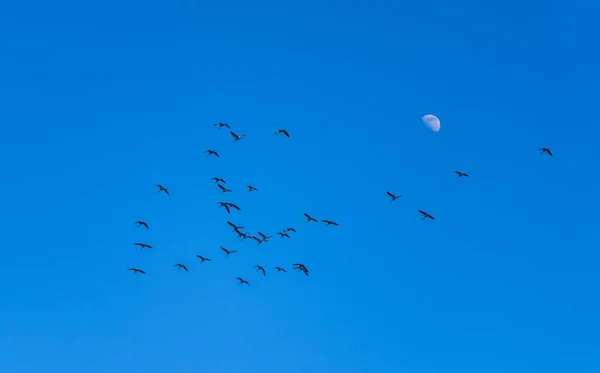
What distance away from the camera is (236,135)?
114m

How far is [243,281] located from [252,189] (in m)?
18.5

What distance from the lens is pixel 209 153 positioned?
124 meters

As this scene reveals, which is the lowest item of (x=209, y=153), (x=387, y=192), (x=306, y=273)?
(x=306, y=273)

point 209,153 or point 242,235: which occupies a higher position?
point 209,153

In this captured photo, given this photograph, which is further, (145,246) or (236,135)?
(145,246)

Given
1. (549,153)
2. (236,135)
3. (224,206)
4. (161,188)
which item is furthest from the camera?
(161,188)

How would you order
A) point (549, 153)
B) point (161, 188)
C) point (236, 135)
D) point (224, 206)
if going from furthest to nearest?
point (161, 188) → point (224, 206) → point (236, 135) → point (549, 153)

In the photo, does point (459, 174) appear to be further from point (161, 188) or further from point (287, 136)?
point (161, 188)

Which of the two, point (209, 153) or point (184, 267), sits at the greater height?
point (209, 153)

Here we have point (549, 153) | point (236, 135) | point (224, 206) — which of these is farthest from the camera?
point (224, 206)

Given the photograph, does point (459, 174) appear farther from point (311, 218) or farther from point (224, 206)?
point (224, 206)

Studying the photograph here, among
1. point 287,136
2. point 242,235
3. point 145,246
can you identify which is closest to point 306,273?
point 242,235

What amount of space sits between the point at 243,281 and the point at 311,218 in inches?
746

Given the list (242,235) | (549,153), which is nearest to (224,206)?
(242,235)
